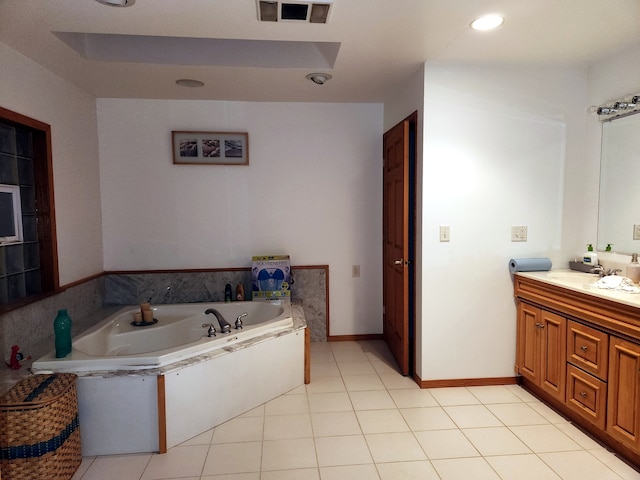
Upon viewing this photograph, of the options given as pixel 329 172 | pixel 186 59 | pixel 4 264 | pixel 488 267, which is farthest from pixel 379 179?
pixel 4 264

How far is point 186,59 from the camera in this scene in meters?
2.72

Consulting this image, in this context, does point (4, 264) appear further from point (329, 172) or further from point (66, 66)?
point (329, 172)

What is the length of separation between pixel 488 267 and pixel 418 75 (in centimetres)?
148

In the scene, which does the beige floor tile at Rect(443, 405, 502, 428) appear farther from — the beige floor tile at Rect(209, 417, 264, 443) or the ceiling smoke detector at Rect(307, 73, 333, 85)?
the ceiling smoke detector at Rect(307, 73, 333, 85)

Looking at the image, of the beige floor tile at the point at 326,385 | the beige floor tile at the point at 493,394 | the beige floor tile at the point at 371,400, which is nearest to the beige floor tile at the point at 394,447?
the beige floor tile at the point at 371,400

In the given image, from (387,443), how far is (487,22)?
2.38 metres

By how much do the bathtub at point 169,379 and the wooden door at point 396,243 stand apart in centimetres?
79

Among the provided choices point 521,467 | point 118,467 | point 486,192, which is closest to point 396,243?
point 486,192

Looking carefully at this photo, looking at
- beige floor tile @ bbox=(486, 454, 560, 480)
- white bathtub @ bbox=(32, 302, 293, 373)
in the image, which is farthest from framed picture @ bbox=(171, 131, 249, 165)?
beige floor tile @ bbox=(486, 454, 560, 480)

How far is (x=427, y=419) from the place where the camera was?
97.0 inches

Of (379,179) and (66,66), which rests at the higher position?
(66,66)

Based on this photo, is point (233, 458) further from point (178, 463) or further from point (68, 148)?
point (68, 148)

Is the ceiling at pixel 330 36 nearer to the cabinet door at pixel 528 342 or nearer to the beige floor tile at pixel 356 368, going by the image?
the cabinet door at pixel 528 342

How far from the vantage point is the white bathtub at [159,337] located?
2191mm
